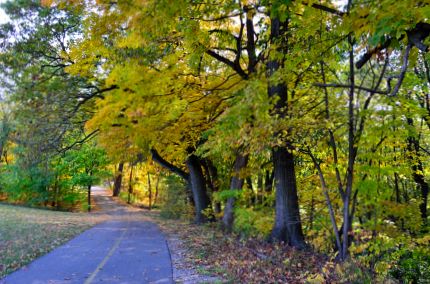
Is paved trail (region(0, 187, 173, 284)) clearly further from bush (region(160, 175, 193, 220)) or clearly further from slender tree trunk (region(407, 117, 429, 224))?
bush (region(160, 175, 193, 220))

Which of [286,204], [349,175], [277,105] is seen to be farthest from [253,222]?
[349,175]

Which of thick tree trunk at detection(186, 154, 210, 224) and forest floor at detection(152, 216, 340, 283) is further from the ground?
thick tree trunk at detection(186, 154, 210, 224)

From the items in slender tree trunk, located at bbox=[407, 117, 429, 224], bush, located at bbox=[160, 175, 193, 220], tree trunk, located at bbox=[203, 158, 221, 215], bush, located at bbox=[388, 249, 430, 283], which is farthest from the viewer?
bush, located at bbox=[160, 175, 193, 220]

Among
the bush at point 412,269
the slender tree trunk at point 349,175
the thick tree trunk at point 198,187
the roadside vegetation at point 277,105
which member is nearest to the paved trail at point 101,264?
the roadside vegetation at point 277,105

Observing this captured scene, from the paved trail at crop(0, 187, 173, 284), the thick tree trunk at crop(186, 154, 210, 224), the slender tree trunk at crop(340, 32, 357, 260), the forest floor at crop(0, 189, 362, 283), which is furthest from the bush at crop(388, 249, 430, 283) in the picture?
the thick tree trunk at crop(186, 154, 210, 224)

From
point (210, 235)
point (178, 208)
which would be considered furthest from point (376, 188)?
point (178, 208)

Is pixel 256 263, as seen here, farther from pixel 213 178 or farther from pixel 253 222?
pixel 213 178

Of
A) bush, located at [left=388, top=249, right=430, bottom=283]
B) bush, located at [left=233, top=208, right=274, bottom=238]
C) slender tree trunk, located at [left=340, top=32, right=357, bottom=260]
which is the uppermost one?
slender tree trunk, located at [left=340, top=32, right=357, bottom=260]

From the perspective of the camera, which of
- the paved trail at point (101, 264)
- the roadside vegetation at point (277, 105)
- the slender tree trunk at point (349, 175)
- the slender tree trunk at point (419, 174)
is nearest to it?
the roadside vegetation at point (277, 105)

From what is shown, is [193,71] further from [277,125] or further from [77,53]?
[277,125]

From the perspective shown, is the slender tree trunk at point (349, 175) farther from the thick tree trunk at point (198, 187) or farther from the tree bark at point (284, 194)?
the thick tree trunk at point (198, 187)

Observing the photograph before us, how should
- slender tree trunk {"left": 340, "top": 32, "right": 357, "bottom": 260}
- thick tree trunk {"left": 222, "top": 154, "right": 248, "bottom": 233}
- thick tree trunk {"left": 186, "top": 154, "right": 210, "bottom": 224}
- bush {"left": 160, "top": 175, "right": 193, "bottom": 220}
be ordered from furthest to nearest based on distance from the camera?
bush {"left": 160, "top": 175, "right": 193, "bottom": 220}, thick tree trunk {"left": 186, "top": 154, "right": 210, "bottom": 224}, thick tree trunk {"left": 222, "top": 154, "right": 248, "bottom": 233}, slender tree trunk {"left": 340, "top": 32, "right": 357, "bottom": 260}

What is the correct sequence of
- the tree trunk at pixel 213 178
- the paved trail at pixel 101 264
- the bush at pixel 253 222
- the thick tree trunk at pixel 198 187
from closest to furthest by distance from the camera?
the paved trail at pixel 101 264, the bush at pixel 253 222, the thick tree trunk at pixel 198 187, the tree trunk at pixel 213 178

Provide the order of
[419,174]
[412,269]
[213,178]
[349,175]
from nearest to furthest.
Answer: [349,175], [412,269], [419,174], [213,178]
